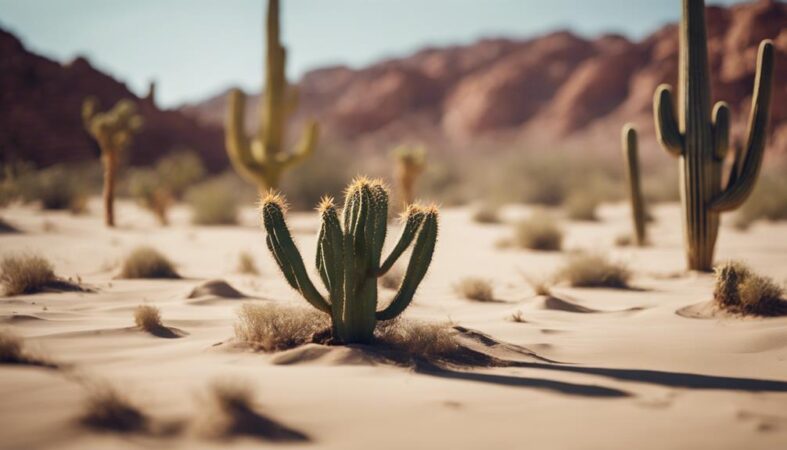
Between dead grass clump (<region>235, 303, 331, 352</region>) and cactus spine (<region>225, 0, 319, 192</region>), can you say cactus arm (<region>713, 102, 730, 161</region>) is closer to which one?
dead grass clump (<region>235, 303, 331, 352</region>)

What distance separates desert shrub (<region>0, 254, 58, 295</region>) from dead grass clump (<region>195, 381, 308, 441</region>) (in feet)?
15.9

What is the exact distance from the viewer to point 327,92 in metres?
81.8

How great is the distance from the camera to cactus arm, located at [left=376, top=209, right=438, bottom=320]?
5102 mm

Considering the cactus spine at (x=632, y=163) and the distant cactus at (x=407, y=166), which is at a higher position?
the distant cactus at (x=407, y=166)

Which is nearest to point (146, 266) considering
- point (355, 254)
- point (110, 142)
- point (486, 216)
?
point (355, 254)

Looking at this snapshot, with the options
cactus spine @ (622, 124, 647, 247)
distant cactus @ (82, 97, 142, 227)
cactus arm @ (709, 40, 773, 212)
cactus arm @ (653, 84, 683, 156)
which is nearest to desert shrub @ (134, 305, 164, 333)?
cactus arm @ (653, 84, 683, 156)

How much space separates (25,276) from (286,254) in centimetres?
399

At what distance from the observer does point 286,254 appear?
16.5 ft

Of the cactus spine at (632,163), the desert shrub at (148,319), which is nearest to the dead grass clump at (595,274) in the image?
the cactus spine at (632,163)

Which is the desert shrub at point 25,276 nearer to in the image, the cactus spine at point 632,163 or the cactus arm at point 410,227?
the cactus arm at point 410,227

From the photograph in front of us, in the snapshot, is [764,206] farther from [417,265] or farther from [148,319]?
[148,319]

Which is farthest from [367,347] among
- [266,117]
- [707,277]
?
[266,117]

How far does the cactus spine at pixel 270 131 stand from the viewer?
1719 centimetres

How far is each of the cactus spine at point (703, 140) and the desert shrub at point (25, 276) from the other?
781cm
